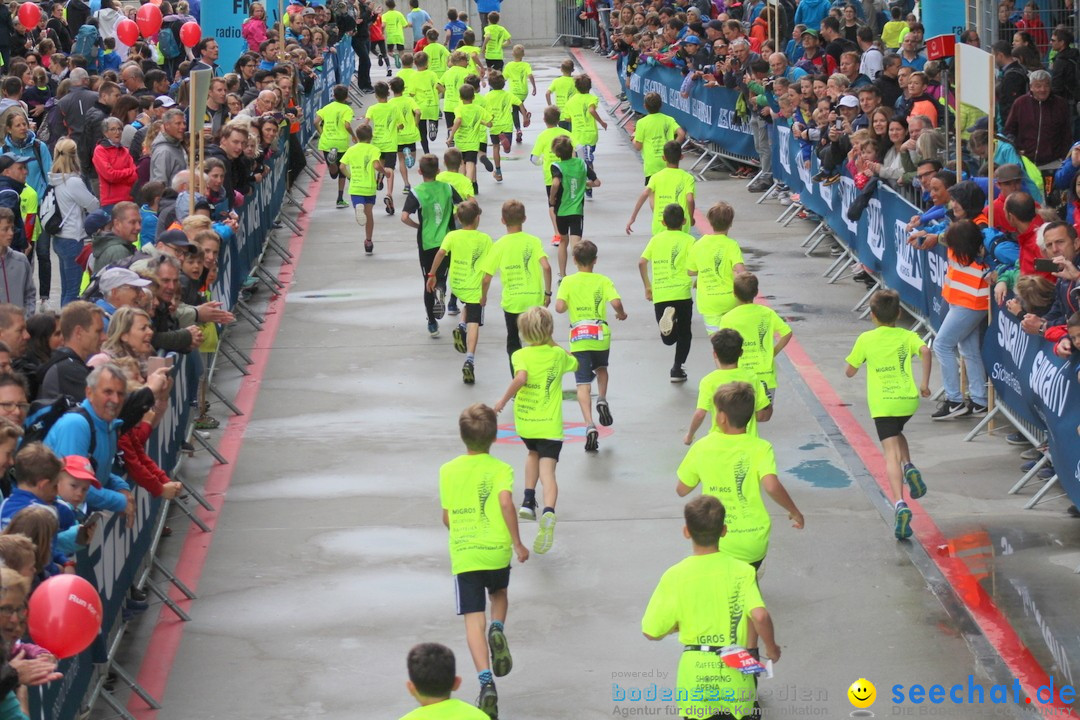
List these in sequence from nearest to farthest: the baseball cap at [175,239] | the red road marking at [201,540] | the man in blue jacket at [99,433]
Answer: the man in blue jacket at [99,433]
the red road marking at [201,540]
the baseball cap at [175,239]

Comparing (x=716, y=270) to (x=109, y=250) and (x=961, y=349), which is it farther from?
→ (x=109, y=250)

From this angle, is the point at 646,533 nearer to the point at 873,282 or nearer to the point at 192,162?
the point at 192,162

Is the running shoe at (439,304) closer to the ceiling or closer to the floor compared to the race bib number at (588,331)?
closer to the floor

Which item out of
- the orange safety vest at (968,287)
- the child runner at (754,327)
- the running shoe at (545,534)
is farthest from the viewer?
the orange safety vest at (968,287)

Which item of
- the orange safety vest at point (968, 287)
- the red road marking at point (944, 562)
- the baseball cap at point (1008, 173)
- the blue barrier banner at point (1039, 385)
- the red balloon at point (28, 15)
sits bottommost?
the red road marking at point (944, 562)

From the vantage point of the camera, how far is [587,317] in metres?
13.6

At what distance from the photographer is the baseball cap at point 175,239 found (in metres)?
12.9

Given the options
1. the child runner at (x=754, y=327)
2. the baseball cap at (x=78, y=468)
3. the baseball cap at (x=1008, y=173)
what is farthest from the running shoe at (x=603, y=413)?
the baseball cap at (x=78, y=468)

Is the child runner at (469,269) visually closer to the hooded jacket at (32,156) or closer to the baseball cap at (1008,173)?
the hooded jacket at (32,156)

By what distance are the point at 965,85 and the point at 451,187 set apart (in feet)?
18.7

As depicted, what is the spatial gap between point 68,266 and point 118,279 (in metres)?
6.09

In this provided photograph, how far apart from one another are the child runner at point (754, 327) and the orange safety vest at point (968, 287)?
192 centimetres

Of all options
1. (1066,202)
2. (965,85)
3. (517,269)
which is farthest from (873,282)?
(517,269)

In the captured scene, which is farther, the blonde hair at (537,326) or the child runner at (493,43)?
the child runner at (493,43)
